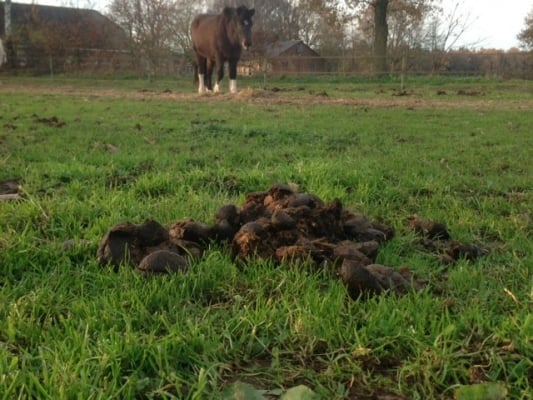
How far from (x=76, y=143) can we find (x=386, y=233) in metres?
4.92

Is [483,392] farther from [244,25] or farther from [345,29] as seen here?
[345,29]

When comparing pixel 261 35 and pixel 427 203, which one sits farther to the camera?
pixel 261 35

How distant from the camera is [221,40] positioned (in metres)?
18.6

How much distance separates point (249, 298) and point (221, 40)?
17.5 meters

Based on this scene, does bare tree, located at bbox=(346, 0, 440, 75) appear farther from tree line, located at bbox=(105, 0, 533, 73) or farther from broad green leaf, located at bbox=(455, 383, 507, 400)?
broad green leaf, located at bbox=(455, 383, 507, 400)

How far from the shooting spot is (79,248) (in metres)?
2.84

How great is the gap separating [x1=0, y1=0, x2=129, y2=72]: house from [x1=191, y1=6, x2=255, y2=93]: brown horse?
15016 mm

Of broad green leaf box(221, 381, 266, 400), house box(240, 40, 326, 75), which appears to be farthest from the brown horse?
broad green leaf box(221, 381, 266, 400)

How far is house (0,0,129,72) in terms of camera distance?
33.2 metres

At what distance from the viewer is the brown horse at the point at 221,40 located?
17906 mm

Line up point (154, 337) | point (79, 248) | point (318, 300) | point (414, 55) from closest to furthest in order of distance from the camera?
point (154, 337), point (318, 300), point (79, 248), point (414, 55)

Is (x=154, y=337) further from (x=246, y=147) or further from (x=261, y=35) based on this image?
(x=261, y=35)

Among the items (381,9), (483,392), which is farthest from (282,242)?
(381,9)

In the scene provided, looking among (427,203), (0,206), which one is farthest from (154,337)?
(427,203)
